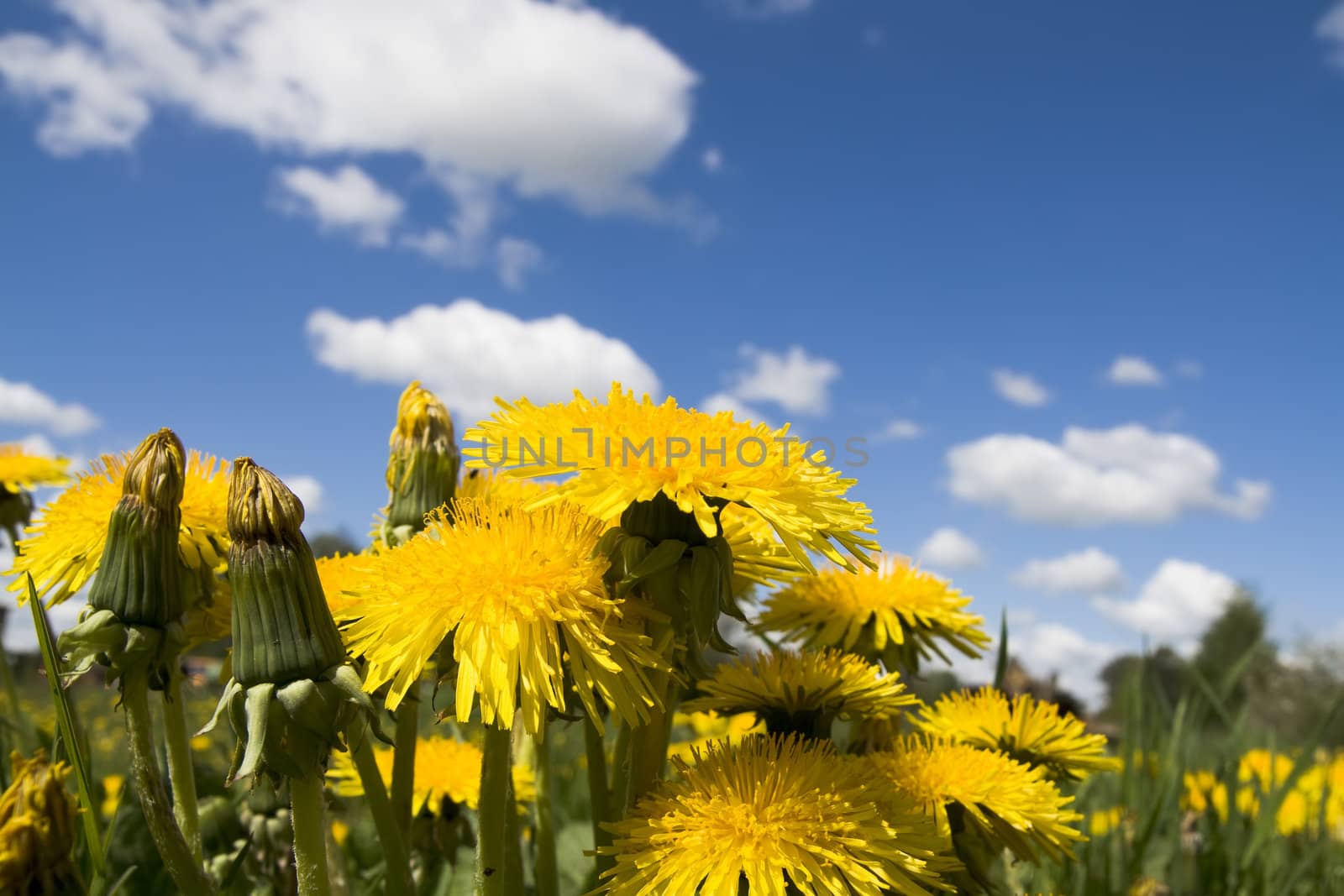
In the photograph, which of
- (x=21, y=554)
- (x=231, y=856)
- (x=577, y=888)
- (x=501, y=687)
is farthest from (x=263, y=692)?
(x=577, y=888)

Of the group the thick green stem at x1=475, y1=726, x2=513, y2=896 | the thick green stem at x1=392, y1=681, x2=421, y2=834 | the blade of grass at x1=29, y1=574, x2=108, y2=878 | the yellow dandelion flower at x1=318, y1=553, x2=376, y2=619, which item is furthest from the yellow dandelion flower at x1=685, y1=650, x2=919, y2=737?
the blade of grass at x1=29, y1=574, x2=108, y2=878

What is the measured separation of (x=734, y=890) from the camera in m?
1.52

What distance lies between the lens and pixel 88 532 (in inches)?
82.9

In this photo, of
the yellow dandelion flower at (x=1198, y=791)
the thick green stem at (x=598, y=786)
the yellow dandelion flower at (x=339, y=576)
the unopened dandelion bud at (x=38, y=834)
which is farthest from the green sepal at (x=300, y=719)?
the yellow dandelion flower at (x=1198, y=791)

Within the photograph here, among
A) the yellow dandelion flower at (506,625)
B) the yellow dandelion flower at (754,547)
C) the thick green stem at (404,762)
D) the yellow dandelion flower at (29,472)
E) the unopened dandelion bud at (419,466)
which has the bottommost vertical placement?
the thick green stem at (404,762)

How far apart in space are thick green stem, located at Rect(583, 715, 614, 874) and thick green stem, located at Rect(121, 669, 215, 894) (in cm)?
73

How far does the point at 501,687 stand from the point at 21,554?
1471 mm

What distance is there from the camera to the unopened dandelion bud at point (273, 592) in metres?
1.50

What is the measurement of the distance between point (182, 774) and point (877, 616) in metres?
1.71

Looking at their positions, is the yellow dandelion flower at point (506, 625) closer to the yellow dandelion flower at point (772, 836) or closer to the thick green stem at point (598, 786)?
the yellow dandelion flower at point (772, 836)

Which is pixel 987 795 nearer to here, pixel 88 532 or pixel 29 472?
pixel 88 532

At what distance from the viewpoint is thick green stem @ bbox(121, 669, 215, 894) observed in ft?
5.75

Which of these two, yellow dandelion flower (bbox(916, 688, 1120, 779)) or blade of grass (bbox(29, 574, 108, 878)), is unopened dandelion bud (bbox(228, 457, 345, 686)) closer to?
blade of grass (bbox(29, 574, 108, 878))

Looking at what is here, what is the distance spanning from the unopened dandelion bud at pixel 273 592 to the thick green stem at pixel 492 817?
305 mm
